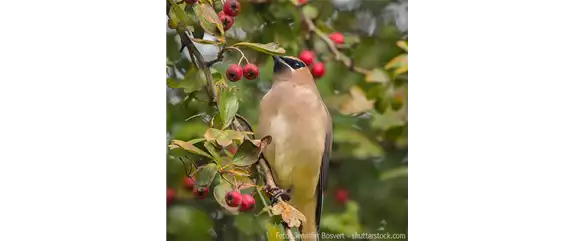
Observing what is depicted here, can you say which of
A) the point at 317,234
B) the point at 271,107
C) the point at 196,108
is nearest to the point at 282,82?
the point at 271,107

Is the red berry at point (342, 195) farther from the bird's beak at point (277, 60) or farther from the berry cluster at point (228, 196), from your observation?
the bird's beak at point (277, 60)

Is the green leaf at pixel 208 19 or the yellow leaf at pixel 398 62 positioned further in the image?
the yellow leaf at pixel 398 62

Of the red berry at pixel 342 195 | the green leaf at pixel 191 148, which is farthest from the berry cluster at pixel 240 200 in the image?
the red berry at pixel 342 195

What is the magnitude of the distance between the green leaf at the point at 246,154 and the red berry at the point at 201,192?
0.42ft

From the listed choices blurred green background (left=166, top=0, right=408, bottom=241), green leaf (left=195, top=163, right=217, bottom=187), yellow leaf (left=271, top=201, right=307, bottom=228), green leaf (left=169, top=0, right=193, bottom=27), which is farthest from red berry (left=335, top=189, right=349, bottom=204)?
green leaf (left=169, top=0, right=193, bottom=27)

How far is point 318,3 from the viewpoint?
2529 mm

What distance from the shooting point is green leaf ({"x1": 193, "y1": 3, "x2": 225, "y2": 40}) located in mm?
2406

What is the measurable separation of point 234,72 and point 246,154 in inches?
8.1

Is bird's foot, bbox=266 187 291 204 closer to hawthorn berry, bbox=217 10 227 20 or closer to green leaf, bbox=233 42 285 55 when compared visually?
green leaf, bbox=233 42 285 55

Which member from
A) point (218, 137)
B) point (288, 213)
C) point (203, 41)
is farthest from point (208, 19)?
point (288, 213)

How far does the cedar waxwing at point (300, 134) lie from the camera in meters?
2.48

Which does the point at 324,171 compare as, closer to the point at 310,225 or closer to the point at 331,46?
the point at 310,225

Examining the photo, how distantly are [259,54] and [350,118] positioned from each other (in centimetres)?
27
